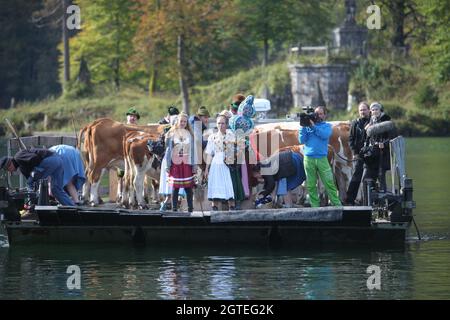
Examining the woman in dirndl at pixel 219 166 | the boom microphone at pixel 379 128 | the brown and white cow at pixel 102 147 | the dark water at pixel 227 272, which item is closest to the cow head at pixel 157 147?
the woman in dirndl at pixel 219 166

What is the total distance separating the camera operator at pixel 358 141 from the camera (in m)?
22.8

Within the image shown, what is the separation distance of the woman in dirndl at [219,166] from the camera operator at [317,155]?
3.91 feet

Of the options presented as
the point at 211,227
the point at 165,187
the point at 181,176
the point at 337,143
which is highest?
the point at 337,143

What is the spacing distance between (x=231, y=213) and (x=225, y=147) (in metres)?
1.13

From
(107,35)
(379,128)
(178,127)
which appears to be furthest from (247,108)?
(107,35)

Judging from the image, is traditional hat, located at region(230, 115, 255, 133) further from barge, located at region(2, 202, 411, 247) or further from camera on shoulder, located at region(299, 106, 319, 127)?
barge, located at region(2, 202, 411, 247)

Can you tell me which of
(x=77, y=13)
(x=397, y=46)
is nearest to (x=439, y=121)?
(x=397, y=46)

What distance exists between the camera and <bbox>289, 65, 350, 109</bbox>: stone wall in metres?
65.7

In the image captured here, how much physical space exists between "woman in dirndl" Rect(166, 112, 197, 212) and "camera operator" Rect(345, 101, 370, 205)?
8.48 ft

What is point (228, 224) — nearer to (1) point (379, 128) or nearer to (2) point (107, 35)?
(1) point (379, 128)

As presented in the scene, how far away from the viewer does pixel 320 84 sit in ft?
216

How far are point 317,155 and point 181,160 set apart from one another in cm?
217

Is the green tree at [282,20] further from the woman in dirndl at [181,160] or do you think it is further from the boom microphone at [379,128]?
the boom microphone at [379,128]

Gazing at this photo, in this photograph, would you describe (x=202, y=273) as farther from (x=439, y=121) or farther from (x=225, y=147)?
(x=439, y=121)
